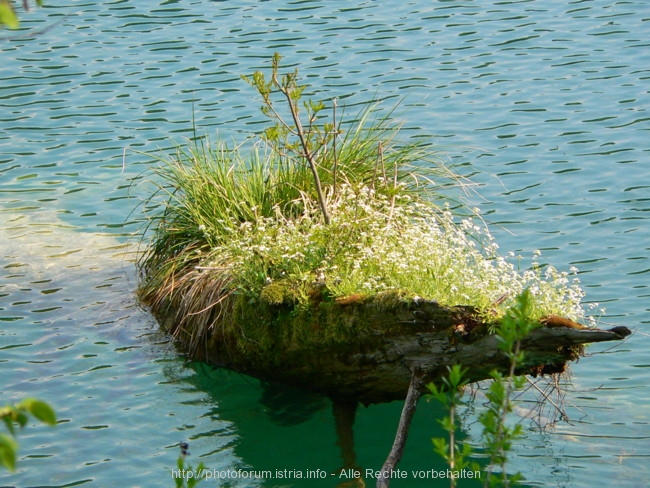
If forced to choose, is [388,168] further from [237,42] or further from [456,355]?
[237,42]

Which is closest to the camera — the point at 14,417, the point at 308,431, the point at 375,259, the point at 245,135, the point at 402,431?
the point at 14,417

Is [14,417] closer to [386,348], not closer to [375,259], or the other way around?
[386,348]

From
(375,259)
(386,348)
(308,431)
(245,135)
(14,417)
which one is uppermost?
(14,417)

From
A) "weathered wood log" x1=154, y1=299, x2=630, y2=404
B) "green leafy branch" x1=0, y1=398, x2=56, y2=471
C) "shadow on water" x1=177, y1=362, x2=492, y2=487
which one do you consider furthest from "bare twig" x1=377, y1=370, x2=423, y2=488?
"green leafy branch" x1=0, y1=398, x2=56, y2=471

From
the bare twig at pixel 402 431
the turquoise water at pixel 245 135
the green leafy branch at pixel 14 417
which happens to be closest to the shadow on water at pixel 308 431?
the turquoise water at pixel 245 135

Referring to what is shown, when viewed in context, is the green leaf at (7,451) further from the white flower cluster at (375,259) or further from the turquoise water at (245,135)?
the white flower cluster at (375,259)

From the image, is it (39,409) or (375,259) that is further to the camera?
(375,259)

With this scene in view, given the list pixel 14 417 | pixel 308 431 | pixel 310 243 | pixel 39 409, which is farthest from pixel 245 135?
pixel 39 409

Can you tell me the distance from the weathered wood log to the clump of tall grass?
134mm

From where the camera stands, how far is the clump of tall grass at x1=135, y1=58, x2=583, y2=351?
22.6 feet

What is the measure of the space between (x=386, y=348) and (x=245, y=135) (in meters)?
6.78

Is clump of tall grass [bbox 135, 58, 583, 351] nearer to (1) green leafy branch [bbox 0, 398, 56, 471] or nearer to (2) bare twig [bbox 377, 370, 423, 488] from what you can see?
(2) bare twig [bbox 377, 370, 423, 488]

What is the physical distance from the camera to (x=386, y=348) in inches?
263

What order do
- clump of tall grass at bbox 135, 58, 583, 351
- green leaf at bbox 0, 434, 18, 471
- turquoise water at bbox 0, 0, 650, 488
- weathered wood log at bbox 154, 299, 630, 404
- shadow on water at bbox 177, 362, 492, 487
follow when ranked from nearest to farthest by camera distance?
green leaf at bbox 0, 434, 18, 471, weathered wood log at bbox 154, 299, 630, 404, clump of tall grass at bbox 135, 58, 583, 351, shadow on water at bbox 177, 362, 492, 487, turquoise water at bbox 0, 0, 650, 488
